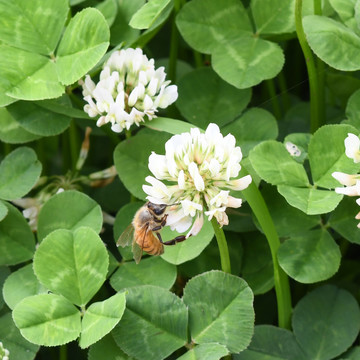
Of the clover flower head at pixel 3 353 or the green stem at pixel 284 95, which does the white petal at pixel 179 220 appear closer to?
the clover flower head at pixel 3 353

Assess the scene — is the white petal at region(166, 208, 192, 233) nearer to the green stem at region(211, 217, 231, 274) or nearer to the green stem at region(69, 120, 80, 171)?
the green stem at region(211, 217, 231, 274)

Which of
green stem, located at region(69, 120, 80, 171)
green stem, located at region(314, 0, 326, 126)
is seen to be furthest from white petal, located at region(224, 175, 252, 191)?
green stem, located at region(69, 120, 80, 171)

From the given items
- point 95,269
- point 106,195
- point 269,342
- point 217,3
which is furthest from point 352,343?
point 217,3

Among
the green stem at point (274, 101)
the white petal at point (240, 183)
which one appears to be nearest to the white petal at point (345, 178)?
the white petal at point (240, 183)

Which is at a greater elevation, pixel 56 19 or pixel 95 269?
pixel 56 19

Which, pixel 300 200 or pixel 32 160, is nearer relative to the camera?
pixel 300 200

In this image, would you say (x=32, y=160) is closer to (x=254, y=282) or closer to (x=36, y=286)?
(x=36, y=286)
